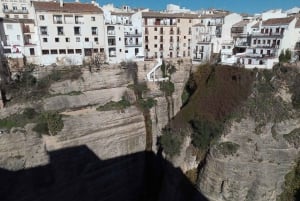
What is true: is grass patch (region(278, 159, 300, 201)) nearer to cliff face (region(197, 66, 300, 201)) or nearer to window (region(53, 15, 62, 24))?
cliff face (region(197, 66, 300, 201))

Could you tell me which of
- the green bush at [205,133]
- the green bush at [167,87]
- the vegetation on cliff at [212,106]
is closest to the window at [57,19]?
the green bush at [167,87]

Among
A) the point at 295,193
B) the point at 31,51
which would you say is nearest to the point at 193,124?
the point at 295,193

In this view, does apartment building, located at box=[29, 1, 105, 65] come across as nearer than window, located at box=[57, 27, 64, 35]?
Yes

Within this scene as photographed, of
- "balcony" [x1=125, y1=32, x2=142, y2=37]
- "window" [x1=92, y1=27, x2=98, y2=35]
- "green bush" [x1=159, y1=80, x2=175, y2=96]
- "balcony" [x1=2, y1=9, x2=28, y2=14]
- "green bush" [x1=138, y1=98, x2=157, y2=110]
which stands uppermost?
"balcony" [x1=2, y1=9, x2=28, y2=14]

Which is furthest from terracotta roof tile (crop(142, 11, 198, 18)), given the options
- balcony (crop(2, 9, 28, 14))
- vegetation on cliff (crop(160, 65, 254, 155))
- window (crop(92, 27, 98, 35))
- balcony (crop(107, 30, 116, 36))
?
balcony (crop(2, 9, 28, 14))

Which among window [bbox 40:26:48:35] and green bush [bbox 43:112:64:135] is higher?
window [bbox 40:26:48:35]

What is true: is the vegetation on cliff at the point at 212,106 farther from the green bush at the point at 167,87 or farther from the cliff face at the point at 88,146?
the green bush at the point at 167,87

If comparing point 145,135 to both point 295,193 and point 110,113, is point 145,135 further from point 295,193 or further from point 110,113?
point 295,193

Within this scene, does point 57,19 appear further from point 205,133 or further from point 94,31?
point 205,133
